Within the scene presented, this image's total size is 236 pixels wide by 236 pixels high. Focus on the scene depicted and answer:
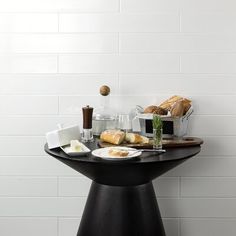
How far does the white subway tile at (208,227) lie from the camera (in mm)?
1742

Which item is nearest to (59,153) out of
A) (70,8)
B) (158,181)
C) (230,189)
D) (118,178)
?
(118,178)

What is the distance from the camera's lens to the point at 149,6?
165 centimetres

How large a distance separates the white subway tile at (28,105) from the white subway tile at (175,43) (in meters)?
0.43

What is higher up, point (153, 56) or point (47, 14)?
point (47, 14)

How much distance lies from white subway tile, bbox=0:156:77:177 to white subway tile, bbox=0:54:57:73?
0.42m

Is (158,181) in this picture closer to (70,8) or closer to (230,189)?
(230,189)

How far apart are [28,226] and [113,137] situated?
2.40 ft

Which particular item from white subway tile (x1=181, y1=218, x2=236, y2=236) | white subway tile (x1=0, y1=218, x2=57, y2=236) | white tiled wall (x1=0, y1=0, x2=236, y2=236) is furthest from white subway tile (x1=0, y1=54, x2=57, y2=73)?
white subway tile (x1=181, y1=218, x2=236, y2=236)

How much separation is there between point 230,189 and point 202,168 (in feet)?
0.57

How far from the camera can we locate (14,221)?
1754mm

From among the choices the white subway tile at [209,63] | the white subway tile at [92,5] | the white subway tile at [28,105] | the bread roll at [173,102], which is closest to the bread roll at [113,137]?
the bread roll at [173,102]

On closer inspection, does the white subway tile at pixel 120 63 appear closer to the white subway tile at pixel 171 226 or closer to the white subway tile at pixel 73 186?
the white subway tile at pixel 73 186

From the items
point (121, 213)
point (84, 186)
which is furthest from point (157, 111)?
point (84, 186)

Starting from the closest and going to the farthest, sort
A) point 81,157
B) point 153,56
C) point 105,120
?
point 81,157 < point 105,120 < point 153,56
